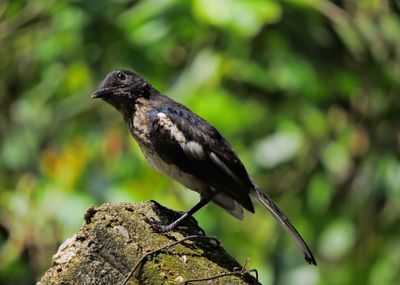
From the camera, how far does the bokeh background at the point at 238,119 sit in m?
7.35

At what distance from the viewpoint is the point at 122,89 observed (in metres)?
6.34

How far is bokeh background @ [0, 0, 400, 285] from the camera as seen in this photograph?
735 centimetres

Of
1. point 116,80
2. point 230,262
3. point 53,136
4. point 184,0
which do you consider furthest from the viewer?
point 53,136

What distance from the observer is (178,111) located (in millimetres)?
5949

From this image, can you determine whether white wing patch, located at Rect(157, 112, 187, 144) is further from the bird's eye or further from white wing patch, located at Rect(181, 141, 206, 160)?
the bird's eye

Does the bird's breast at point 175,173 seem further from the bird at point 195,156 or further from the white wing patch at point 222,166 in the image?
the white wing patch at point 222,166

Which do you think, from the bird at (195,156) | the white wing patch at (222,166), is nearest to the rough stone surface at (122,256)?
the bird at (195,156)

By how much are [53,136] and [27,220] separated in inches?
36.4

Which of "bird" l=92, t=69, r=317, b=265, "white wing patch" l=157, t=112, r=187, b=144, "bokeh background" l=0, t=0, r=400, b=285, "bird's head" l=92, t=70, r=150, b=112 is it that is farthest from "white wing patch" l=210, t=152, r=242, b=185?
"bokeh background" l=0, t=0, r=400, b=285

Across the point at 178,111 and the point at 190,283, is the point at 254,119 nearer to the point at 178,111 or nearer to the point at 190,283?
the point at 178,111

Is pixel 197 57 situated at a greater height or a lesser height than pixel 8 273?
greater

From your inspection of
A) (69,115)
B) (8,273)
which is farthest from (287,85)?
(8,273)

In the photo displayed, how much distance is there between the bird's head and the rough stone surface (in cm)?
212

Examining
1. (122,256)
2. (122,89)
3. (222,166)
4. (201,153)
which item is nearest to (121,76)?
A: (122,89)
